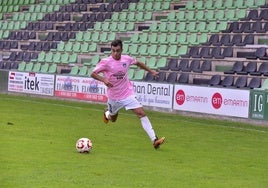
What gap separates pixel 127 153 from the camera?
43.8 ft

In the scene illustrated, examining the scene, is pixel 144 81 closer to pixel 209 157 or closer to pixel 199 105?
pixel 199 105

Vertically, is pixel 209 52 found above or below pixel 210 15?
below

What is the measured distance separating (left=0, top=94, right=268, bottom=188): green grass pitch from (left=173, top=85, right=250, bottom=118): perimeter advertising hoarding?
0.49m

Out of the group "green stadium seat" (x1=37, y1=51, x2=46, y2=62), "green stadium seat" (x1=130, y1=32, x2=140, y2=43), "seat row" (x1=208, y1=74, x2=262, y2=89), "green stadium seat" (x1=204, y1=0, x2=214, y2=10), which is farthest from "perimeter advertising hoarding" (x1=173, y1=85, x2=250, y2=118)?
"green stadium seat" (x1=37, y1=51, x2=46, y2=62)

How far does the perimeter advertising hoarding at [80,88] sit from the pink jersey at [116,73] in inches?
506

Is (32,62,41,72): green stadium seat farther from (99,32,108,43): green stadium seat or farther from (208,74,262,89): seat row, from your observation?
(208,74,262,89): seat row

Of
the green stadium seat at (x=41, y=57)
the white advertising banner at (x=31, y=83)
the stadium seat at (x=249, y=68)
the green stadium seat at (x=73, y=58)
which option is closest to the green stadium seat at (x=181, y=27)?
the stadium seat at (x=249, y=68)

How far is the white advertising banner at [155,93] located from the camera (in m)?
24.5

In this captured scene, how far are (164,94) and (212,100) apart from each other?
2.62 m

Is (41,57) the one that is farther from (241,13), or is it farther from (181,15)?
(241,13)

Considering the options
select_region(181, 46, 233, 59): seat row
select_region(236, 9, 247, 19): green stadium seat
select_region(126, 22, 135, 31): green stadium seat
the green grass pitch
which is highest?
select_region(236, 9, 247, 19): green stadium seat

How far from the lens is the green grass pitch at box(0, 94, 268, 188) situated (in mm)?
10133

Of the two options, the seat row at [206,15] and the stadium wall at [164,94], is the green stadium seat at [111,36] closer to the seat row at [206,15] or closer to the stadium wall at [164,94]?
the seat row at [206,15]

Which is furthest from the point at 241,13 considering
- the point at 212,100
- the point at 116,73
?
the point at 116,73
